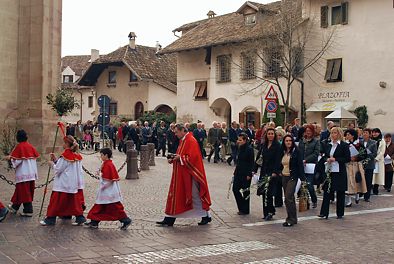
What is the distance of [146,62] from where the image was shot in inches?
1927

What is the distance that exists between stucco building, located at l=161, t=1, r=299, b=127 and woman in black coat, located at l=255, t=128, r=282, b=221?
2206cm

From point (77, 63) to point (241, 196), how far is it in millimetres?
62645

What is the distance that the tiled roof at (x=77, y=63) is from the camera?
227 ft

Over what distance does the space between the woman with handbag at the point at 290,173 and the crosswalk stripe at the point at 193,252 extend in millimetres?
1728

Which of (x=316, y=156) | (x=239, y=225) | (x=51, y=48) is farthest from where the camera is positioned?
(x=51, y=48)

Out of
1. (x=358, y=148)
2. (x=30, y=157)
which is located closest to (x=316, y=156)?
(x=358, y=148)

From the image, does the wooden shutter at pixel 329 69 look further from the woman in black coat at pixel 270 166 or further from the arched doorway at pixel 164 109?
the woman in black coat at pixel 270 166

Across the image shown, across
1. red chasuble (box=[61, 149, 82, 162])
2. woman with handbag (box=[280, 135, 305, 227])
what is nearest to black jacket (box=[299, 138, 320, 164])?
woman with handbag (box=[280, 135, 305, 227])

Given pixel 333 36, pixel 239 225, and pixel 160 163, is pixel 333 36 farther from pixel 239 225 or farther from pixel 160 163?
pixel 239 225

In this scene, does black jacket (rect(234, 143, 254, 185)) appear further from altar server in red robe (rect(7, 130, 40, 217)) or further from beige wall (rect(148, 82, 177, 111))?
beige wall (rect(148, 82, 177, 111))

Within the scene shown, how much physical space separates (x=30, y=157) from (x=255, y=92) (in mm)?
25532

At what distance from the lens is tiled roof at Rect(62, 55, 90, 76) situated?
69250 millimetres

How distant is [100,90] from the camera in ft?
170

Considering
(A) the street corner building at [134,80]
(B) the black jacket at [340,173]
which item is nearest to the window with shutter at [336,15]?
(A) the street corner building at [134,80]
